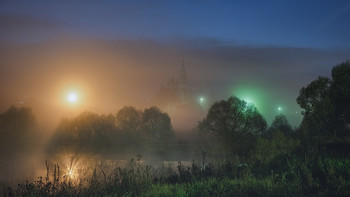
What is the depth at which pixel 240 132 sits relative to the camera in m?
60.2

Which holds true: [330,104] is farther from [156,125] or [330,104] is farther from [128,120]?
[128,120]

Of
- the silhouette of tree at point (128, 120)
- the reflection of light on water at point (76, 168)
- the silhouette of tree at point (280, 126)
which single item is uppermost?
the silhouette of tree at point (128, 120)

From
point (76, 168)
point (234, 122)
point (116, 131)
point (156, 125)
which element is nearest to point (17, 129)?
point (116, 131)

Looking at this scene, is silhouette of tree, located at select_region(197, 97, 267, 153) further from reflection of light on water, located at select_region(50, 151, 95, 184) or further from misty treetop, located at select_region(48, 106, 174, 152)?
misty treetop, located at select_region(48, 106, 174, 152)

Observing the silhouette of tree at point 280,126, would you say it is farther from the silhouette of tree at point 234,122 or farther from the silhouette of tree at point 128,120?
the silhouette of tree at point 128,120

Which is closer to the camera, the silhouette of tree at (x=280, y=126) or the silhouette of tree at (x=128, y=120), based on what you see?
the silhouette of tree at (x=280, y=126)

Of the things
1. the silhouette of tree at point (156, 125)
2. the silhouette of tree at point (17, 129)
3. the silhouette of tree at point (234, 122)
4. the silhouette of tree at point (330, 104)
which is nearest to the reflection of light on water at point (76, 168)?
the silhouette of tree at point (17, 129)

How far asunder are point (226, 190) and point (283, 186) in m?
4.21

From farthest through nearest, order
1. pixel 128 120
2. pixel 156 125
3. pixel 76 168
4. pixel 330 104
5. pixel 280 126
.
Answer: pixel 128 120 < pixel 156 125 < pixel 280 126 < pixel 76 168 < pixel 330 104

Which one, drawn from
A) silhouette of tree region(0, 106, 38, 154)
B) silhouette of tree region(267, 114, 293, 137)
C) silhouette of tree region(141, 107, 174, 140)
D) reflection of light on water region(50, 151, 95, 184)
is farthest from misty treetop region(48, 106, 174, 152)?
silhouette of tree region(267, 114, 293, 137)

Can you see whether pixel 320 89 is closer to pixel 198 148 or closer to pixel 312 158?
pixel 312 158

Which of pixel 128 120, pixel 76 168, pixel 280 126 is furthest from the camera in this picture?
pixel 128 120

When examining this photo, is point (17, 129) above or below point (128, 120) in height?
below

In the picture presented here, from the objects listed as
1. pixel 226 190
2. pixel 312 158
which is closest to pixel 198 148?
pixel 312 158
